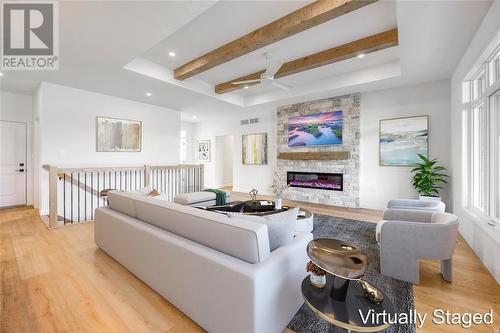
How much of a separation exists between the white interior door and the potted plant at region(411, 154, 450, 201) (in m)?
8.92

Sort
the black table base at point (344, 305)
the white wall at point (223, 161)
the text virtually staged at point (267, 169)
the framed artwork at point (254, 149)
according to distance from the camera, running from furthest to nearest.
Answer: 1. the white wall at point (223, 161)
2. the framed artwork at point (254, 149)
3. the text virtually staged at point (267, 169)
4. the black table base at point (344, 305)

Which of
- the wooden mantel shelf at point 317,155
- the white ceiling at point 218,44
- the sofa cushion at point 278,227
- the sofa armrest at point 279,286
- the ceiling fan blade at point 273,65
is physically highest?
the white ceiling at point 218,44

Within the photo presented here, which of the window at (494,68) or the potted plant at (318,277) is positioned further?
the window at (494,68)

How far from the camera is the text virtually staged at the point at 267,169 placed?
161cm

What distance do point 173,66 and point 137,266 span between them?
3816 millimetres

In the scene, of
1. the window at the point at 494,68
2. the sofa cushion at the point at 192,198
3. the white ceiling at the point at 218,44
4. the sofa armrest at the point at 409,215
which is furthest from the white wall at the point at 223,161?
the window at the point at 494,68

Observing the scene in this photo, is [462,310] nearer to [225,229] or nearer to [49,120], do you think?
[225,229]

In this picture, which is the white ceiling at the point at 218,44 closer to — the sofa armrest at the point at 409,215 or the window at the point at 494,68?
the window at the point at 494,68

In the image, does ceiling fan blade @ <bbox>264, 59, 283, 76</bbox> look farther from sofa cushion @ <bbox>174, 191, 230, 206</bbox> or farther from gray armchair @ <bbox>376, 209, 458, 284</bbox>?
gray armchair @ <bbox>376, 209, 458, 284</bbox>

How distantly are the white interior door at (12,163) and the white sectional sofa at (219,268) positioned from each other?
5512mm

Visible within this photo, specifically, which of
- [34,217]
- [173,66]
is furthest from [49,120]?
[173,66]

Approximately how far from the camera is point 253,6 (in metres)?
2.73

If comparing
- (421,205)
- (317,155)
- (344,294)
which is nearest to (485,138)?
(421,205)

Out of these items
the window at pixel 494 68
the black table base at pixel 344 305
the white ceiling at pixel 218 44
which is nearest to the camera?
the black table base at pixel 344 305
